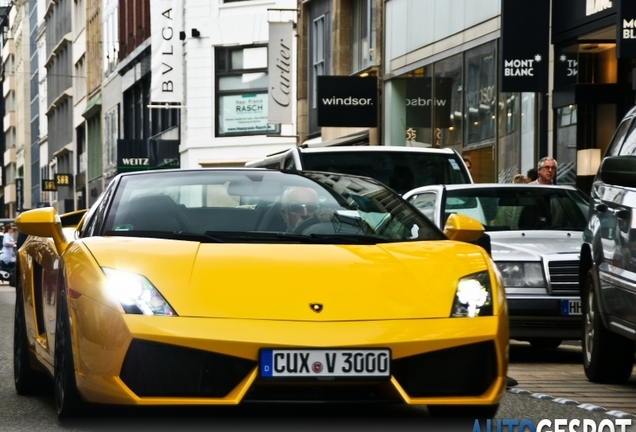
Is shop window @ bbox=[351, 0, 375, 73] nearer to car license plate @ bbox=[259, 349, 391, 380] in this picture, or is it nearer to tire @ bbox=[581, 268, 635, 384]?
tire @ bbox=[581, 268, 635, 384]

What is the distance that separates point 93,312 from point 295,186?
1.71m

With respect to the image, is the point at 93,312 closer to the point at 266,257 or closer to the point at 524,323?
the point at 266,257

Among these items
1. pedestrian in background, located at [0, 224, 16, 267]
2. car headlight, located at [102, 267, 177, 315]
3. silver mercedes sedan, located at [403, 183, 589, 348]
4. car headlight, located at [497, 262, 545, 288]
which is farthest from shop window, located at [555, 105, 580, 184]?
pedestrian in background, located at [0, 224, 16, 267]

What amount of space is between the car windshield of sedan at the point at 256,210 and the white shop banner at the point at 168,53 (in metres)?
40.7

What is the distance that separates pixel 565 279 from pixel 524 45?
11.5m

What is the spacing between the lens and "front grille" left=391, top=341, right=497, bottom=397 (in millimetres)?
6027

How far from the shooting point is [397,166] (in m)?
17.2

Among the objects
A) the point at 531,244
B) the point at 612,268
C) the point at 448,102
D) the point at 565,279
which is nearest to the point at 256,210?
the point at 612,268

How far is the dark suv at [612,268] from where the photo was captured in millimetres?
8352

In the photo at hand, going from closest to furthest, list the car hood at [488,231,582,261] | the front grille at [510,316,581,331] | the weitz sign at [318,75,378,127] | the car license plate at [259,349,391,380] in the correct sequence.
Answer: the car license plate at [259,349,391,380]
the front grille at [510,316,581,331]
the car hood at [488,231,582,261]
the weitz sign at [318,75,378,127]

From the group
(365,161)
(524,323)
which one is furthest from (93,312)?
(365,161)

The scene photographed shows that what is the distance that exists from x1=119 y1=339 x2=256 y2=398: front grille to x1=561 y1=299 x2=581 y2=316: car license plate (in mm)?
5667

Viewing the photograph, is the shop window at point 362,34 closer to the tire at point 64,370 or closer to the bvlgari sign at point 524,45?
the bvlgari sign at point 524,45

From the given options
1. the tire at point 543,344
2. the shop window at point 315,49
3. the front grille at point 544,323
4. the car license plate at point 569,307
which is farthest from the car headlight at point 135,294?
the shop window at point 315,49
